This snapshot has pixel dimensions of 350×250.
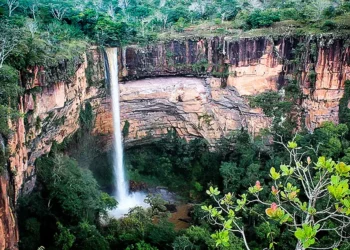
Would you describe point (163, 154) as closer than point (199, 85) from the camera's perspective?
No

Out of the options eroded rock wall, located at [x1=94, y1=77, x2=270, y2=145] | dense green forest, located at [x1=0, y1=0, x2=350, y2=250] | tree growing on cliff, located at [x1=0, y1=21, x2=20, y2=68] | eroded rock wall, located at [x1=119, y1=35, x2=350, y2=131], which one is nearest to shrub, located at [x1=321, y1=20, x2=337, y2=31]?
dense green forest, located at [x1=0, y1=0, x2=350, y2=250]

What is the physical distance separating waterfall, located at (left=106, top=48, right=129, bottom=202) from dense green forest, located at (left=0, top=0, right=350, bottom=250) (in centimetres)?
49

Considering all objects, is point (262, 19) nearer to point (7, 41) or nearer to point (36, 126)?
point (36, 126)

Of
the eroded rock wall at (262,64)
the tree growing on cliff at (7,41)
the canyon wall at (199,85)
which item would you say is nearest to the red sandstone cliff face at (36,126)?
the canyon wall at (199,85)

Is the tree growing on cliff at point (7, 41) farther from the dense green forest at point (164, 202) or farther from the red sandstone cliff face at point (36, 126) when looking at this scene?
the dense green forest at point (164, 202)

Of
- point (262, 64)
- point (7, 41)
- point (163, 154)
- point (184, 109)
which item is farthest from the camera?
point (163, 154)

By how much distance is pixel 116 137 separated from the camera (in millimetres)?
18516

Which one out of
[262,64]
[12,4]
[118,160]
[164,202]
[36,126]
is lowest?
[164,202]

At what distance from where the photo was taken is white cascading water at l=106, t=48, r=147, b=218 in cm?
1742

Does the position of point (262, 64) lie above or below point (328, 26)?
below

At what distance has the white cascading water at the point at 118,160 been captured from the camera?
17.4m

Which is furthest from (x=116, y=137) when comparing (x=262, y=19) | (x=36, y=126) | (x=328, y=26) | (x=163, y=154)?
(x=328, y=26)

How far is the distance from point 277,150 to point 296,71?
361cm

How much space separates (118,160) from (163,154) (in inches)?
103
